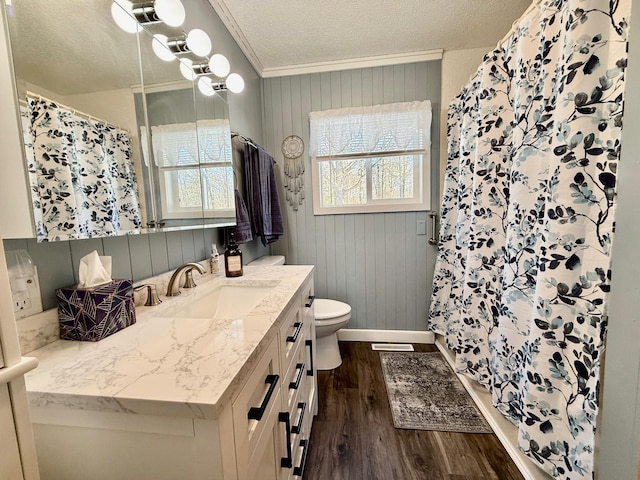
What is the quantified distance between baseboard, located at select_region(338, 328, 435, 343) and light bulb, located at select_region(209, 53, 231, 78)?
210 centimetres

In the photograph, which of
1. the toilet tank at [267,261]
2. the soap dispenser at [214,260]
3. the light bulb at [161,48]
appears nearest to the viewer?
the light bulb at [161,48]

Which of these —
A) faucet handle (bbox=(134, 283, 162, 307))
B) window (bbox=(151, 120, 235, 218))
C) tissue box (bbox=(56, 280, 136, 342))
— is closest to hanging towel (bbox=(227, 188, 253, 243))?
window (bbox=(151, 120, 235, 218))

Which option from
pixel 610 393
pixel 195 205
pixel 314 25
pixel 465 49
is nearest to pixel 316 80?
pixel 314 25

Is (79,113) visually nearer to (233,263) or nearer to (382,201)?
(233,263)

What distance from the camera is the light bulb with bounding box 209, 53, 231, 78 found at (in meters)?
1.44

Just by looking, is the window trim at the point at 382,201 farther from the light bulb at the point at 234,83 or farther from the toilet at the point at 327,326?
the light bulb at the point at 234,83

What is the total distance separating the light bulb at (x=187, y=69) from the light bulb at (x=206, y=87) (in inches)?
2.2

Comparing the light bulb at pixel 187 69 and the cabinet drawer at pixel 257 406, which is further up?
the light bulb at pixel 187 69

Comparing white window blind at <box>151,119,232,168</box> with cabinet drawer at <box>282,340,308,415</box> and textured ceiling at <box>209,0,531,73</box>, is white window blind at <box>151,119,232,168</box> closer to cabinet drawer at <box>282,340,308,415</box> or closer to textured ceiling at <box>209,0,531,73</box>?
textured ceiling at <box>209,0,531,73</box>

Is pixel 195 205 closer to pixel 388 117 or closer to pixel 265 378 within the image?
pixel 265 378

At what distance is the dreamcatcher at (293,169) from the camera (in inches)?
91.7

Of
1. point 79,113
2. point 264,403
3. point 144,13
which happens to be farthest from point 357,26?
point 264,403

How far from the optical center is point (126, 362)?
23.9 inches

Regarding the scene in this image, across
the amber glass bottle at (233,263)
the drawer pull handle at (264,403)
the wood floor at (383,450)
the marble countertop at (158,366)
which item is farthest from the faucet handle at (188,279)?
the wood floor at (383,450)
